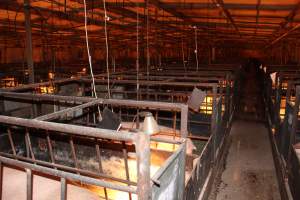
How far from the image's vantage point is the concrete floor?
20.8 ft

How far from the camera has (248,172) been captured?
7.40 meters

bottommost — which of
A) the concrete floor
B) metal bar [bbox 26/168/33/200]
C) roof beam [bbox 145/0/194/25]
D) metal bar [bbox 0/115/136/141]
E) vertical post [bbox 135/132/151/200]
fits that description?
the concrete floor

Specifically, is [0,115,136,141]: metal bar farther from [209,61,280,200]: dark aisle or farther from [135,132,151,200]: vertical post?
[209,61,280,200]: dark aisle

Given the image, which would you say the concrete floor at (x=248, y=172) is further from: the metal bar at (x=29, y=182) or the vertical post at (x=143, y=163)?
the vertical post at (x=143, y=163)

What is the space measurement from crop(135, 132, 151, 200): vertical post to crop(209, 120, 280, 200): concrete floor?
4821mm

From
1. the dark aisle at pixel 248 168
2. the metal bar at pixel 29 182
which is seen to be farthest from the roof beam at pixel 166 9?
the metal bar at pixel 29 182

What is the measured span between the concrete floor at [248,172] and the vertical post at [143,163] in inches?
190

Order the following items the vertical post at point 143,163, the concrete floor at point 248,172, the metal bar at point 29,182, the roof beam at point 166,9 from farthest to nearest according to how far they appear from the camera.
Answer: the roof beam at point 166,9, the concrete floor at point 248,172, the metal bar at point 29,182, the vertical post at point 143,163

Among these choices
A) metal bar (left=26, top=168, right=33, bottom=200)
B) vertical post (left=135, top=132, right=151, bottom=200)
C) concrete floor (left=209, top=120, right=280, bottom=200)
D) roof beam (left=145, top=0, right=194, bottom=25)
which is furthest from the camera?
roof beam (left=145, top=0, right=194, bottom=25)

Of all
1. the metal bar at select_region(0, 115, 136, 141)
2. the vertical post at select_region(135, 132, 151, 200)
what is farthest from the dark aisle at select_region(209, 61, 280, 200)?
the metal bar at select_region(0, 115, 136, 141)

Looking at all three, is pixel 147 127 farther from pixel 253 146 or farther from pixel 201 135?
pixel 253 146

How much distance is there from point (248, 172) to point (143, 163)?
6.47 metres

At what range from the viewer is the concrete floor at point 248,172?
6.33 m

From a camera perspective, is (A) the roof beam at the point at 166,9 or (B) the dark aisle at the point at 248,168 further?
(A) the roof beam at the point at 166,9
